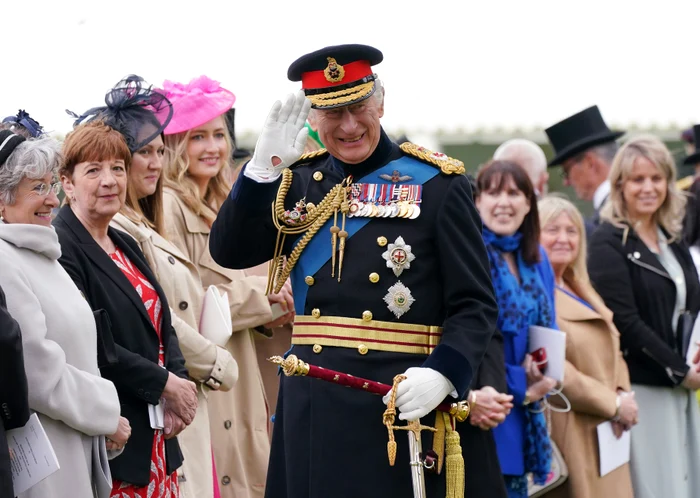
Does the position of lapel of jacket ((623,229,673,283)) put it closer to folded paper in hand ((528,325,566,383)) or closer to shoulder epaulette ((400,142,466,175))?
folded paper in hand ((528,325,566,383))

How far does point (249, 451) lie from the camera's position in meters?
6.26

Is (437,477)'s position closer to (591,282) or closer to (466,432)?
(466,432)

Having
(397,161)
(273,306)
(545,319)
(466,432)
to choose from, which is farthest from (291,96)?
(545,319)

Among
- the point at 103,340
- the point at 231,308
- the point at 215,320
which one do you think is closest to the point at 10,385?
the point at 103,340

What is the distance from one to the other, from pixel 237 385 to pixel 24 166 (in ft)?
6.66

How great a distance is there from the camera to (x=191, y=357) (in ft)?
18.4

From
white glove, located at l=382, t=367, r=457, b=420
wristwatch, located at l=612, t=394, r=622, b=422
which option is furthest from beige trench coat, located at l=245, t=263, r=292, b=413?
white glove, located at l=382, t=367, r=457, b=420

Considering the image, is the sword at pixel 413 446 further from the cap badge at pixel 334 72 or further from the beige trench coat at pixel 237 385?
the beige trench coat at pixel 237 385

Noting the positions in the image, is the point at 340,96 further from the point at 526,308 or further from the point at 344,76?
the point at 526,308

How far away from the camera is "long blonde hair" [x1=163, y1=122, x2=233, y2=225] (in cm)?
641

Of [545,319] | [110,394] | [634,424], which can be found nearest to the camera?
[110,394]

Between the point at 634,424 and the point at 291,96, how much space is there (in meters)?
3.77

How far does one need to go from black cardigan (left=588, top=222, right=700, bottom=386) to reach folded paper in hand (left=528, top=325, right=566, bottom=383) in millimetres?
1089

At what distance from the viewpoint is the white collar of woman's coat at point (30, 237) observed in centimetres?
448
